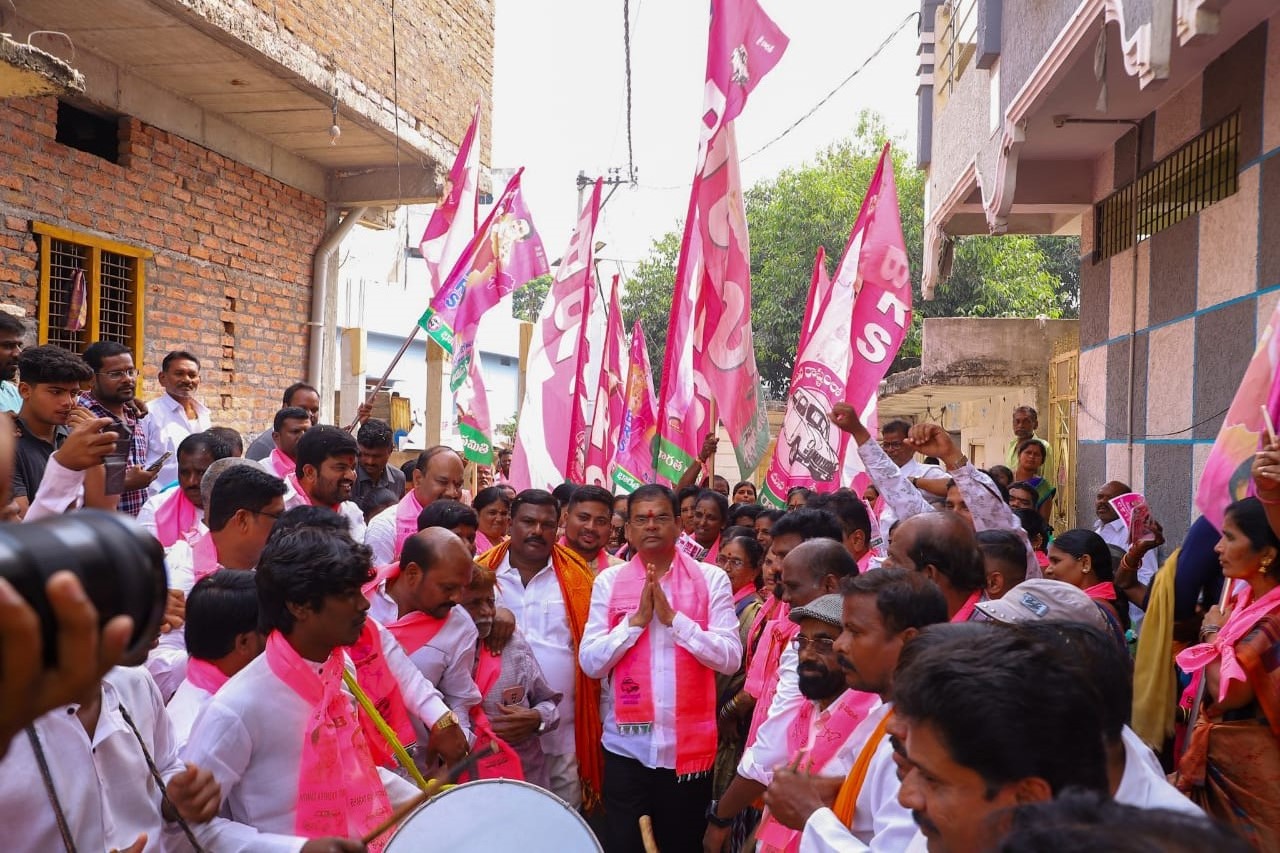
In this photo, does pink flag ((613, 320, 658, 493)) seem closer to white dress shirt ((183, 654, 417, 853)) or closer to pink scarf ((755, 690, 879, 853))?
pink scarf ((755, 690, 879, 853))

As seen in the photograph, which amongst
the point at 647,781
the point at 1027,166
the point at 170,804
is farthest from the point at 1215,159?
the point at 170,804

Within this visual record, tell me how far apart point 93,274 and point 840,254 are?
58.0 feet

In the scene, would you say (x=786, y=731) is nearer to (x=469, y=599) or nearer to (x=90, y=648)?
(x=469, y=599)

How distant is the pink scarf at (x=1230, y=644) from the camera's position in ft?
10.9

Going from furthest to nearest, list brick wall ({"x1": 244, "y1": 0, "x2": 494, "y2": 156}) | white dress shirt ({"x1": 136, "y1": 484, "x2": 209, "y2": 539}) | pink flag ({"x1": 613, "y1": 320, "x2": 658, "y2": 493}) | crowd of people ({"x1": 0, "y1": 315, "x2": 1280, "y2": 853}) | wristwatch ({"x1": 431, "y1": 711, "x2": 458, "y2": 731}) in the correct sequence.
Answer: pink flag ({"x1": 613, "y1": 320, "x2": 658, "y2": 493}) < brick wall ({"x1": 244, "y1": 0, "x2": 494, "y2": 156}) < white dress shirt ({"x1": 136, "y1": 484, "x2": 209, "y2": 539}) < wristwatch ({"x1": 431, "y1": 711, "x2": 458, "y2": 731}) < crowd of people ({"x1": 0, "y1": 315, "x2": 1280, "y2": 853})

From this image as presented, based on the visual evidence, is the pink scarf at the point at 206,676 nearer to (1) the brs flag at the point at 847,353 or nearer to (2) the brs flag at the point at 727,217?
(2) the brs flag at the point at 727,217

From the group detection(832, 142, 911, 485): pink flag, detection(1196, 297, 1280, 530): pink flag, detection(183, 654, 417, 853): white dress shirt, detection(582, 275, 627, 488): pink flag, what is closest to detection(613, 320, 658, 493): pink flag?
detection(582, 275, 627, 488): pink flag

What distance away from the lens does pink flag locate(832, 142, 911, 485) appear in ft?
22.9

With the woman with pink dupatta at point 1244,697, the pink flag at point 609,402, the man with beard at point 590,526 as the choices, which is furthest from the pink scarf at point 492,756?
the pink flag at point 609,402

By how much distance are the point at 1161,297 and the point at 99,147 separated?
779 cm

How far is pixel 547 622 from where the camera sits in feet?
15.8

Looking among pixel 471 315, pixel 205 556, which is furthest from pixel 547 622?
pixel 471 315

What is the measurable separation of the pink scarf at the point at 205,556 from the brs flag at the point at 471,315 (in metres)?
4.15

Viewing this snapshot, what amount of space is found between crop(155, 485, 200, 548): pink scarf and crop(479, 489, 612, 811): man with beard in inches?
55.9
